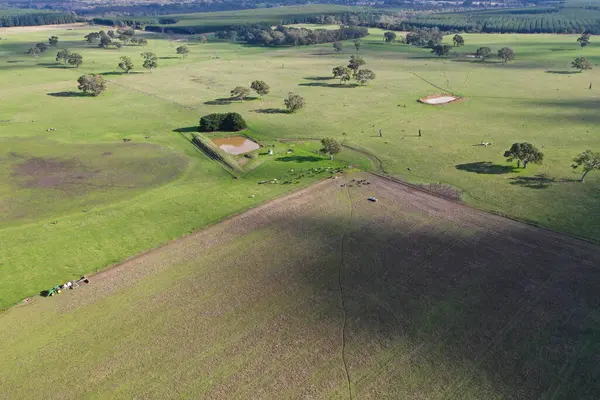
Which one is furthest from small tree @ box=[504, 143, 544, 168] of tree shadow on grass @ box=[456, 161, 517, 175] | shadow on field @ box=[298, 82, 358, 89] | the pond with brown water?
shadow on field @ box=[298, 82, 358, 89]

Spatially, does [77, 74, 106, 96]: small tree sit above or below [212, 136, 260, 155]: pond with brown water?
above

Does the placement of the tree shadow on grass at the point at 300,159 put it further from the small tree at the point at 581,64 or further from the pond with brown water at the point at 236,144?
the small tree at the point at 581,64

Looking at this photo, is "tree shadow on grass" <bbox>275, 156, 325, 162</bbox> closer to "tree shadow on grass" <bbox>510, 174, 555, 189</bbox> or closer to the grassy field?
the grassy field

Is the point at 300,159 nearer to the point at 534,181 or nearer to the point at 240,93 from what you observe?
the point at 534,181

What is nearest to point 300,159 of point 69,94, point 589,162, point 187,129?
point 187,129

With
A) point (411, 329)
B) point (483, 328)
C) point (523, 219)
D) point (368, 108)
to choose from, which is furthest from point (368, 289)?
point (368, 108)

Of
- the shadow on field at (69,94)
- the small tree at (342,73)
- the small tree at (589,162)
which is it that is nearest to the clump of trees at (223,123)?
the small tree at (342,73)

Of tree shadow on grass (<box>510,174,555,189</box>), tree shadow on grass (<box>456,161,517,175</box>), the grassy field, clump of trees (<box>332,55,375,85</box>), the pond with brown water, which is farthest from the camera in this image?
clump of trees (<box>332,55,375,85</box>)
